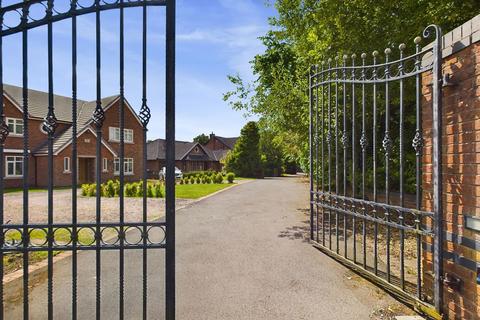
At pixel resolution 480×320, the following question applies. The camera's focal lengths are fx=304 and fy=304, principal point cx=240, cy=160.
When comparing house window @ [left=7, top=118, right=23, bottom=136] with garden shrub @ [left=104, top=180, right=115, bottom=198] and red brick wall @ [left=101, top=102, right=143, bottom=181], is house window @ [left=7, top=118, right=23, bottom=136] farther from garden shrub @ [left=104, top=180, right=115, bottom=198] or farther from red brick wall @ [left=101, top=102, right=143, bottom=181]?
garden shrub @ [left=104, top=180, right=115, bottom=198]

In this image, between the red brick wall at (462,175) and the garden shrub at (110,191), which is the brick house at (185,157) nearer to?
the garden shrub at (110,191)

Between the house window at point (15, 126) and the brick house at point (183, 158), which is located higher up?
the house window at point (15, 126)

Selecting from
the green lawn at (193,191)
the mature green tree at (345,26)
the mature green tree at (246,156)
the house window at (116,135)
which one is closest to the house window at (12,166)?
the house window at (116,135)

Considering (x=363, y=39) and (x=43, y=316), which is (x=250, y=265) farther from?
(x=363, y=39)

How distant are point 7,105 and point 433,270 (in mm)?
25468

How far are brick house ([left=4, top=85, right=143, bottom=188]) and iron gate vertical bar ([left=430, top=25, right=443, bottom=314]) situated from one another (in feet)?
65.6

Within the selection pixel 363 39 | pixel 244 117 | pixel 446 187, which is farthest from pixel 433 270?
pixel 244 117

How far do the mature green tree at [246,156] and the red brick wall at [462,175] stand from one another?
126 ft

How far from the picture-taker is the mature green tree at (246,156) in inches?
1652

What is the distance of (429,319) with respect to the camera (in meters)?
3.48

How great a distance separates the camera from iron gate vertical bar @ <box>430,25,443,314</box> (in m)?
3.34

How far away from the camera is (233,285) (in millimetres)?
4480

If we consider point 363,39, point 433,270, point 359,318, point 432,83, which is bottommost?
point 359,318

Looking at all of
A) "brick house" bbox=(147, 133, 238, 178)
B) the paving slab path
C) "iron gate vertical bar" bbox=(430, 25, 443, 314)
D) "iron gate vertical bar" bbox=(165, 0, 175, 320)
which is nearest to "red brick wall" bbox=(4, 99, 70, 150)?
"brick house" bbox=(147, 133, 238, 178)
